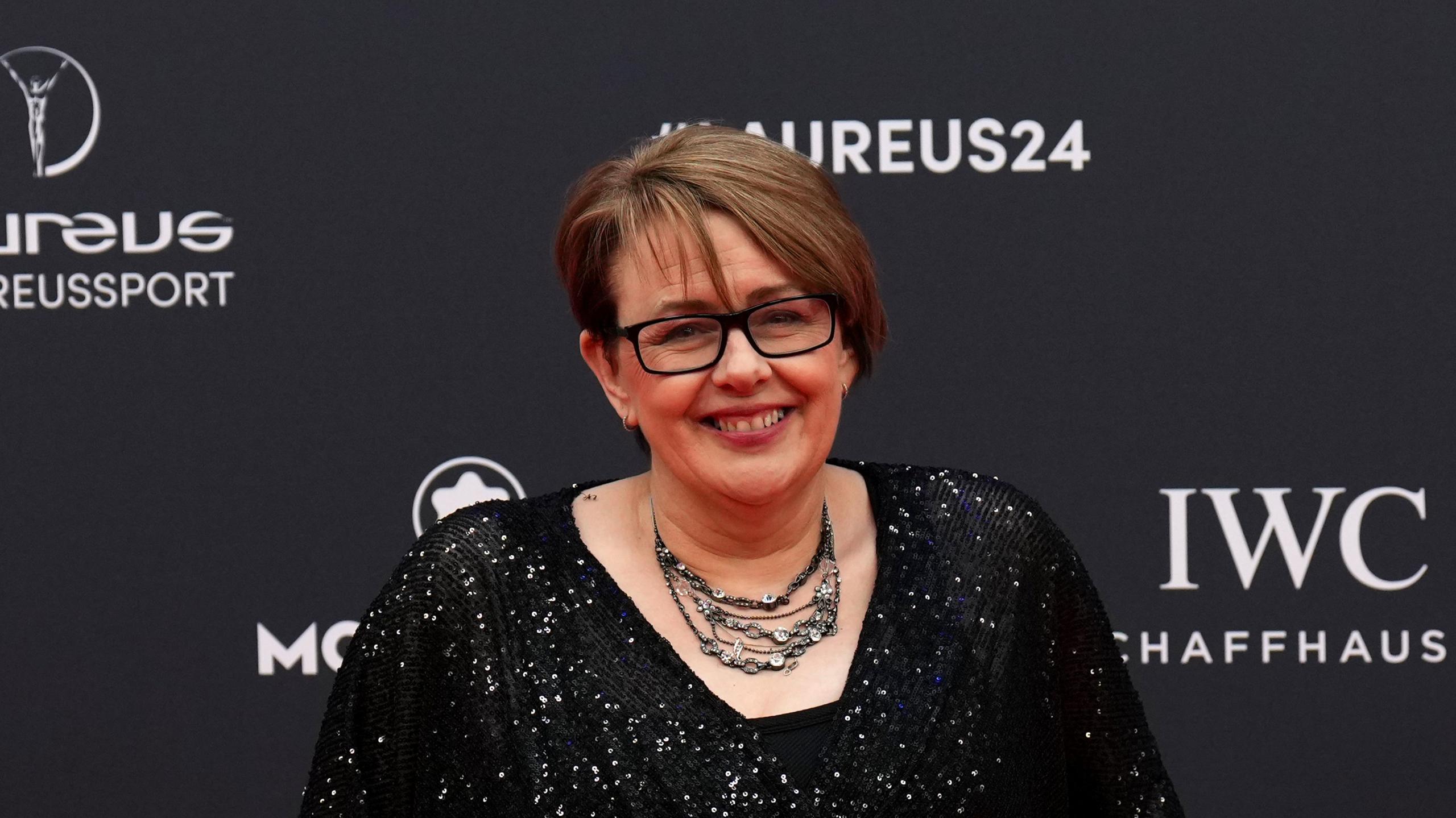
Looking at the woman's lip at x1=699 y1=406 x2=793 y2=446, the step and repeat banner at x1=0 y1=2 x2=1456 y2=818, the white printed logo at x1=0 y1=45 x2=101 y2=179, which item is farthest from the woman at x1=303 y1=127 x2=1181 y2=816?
the white printed logo at x1=0 y1=45 x2=101 y2=179

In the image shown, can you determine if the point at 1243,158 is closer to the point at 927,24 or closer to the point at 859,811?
the point at 927,24

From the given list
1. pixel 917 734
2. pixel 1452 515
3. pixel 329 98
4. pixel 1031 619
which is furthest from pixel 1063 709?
pixel 329 98

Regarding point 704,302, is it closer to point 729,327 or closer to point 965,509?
point 729,327

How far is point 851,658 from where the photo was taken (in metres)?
1.61

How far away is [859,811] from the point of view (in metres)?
1.48

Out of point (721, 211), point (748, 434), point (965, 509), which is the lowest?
point (965, 509)

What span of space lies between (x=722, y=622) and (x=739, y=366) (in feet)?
0.99

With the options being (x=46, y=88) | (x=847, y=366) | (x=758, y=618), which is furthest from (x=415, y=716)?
(x=46, y=88)

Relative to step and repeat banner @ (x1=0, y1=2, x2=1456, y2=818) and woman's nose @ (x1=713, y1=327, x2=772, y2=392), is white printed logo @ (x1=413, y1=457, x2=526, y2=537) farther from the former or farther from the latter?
woman's nose @ (x1=713, y1=327, x2=772, y2=392)

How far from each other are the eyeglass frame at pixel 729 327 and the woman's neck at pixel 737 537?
172 millimetres

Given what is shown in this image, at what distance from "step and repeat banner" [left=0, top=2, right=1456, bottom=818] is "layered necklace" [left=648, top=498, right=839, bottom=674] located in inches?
43.3

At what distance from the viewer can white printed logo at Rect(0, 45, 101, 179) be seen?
271 cm

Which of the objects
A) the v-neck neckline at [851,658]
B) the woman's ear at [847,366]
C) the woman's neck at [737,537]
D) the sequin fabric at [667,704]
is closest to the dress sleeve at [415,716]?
the sequin fabric at [667,704]

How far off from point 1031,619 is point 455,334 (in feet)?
4.60
